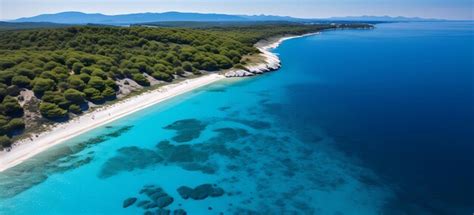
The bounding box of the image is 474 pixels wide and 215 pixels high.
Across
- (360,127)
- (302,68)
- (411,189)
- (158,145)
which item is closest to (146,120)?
(158,145)

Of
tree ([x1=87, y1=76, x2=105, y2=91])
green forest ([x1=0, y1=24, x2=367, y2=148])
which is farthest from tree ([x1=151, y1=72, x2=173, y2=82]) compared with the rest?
tree ([x1=87, y1=76, x2=105, y2=91])

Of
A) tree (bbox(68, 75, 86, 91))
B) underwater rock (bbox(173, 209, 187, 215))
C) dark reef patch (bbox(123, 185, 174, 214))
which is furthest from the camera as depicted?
tree (bbox(68, 75, 86, 91))

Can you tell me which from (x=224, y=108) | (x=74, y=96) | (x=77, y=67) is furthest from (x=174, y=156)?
(x=77, y=67)

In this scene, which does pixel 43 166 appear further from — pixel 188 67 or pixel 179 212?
pixel 188 67

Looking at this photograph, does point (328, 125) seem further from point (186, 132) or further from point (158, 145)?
point (158, 145)

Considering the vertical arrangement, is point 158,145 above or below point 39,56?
below

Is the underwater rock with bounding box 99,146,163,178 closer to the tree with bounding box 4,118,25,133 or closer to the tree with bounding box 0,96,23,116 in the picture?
the tree with bounding box 4,118,25,133

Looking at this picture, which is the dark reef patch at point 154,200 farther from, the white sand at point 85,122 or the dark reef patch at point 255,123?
the dark reef patch at point 255,123
